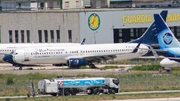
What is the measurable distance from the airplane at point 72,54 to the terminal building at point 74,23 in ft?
67.0

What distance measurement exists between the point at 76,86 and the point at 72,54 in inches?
1036

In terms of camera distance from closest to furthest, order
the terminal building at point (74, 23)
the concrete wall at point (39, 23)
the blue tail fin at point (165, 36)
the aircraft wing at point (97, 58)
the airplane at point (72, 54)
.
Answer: the blue tail fin at point (165, 36)
the airplane at point (72, 54)
the aircraft wing at point (97, 58)
the terminal building at point (74, 23)
the concrete wall at point (39, 23)

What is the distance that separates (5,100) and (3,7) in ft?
224

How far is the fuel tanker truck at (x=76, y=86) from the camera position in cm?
3859

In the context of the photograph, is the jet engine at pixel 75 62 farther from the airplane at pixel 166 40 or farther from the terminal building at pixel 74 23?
the terminal building at pixel 74 23

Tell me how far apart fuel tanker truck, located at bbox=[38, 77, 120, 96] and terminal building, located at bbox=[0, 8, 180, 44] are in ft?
155

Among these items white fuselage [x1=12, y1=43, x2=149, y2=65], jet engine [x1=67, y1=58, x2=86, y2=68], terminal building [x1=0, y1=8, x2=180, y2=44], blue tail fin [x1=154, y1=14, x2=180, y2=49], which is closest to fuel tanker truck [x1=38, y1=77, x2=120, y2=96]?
blue tail fin [x1=154, y1=14, x2=180, y2=49]

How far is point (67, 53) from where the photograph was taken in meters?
65.4

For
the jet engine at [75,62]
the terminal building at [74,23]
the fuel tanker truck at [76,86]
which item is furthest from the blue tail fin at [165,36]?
the terminal building at [74,23]

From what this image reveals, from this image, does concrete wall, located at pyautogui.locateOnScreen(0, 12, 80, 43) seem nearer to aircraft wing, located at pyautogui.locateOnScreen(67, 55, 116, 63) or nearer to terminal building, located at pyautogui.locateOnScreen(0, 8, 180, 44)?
terminal building, located at pyautogui.locateOnScreen(0, 8, 180, 44)

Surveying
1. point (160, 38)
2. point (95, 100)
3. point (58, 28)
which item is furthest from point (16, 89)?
point (58, 28)

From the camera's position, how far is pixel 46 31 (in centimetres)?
9094

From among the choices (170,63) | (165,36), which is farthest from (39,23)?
(165,36)

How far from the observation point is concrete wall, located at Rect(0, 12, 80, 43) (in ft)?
291
